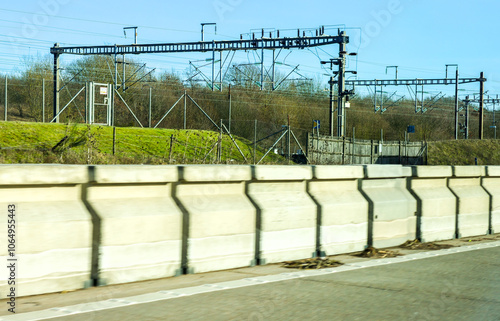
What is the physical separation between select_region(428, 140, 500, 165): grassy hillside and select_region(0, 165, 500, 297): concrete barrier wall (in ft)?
191

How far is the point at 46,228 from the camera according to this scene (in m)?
6.02

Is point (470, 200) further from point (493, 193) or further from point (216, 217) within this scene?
point (216, 217)

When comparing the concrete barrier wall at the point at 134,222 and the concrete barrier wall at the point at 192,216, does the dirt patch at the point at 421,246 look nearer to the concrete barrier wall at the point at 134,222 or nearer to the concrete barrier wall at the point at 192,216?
the concrete barrier wall at the point at 192,216

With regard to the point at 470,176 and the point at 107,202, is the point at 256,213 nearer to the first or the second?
the point at 107,202

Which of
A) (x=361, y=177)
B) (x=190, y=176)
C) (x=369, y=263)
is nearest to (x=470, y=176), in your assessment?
(x=361, y=177)

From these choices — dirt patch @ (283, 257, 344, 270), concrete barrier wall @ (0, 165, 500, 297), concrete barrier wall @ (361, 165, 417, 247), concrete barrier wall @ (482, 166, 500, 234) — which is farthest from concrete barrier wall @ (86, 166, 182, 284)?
concrete barrier wall @ (482, 166, 500, 234)

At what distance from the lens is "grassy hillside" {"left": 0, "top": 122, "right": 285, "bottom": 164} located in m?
23.9

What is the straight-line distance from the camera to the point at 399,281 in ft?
24.0

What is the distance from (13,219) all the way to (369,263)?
4.56m

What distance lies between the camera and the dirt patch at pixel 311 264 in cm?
809

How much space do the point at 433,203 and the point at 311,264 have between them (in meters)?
3.52

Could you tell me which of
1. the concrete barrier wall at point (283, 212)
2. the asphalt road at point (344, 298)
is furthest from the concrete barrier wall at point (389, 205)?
the asphalt road at point (344, 298)

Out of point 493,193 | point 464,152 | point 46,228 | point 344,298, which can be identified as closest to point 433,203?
point 493,193

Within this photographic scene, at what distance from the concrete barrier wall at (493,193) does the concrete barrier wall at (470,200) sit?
139 millimetres
